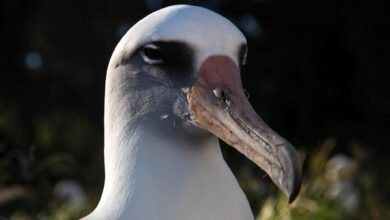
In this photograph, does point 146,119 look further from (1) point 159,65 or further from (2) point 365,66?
(2) point 365,66

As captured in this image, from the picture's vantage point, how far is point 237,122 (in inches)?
83.5

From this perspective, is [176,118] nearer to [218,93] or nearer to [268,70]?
[218,93]

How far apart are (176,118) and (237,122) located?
0.60 ft

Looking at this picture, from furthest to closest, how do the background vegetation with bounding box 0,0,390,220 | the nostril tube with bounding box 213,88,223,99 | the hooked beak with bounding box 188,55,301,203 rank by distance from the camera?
the background vegetation with bounding box 0,0,390,220 → the nostril tube with bounding box 213,88,223,99 → the hooked beak with bounding box 188,55,301,203

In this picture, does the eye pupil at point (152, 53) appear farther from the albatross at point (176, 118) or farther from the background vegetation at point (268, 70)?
the background vegetation at point (268, 70)

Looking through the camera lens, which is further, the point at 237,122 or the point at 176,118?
the point at 176,118

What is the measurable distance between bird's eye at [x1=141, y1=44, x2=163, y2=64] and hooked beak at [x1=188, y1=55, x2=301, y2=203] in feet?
0.32

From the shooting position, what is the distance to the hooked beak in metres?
2.00

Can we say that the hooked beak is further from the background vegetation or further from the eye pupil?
the background vegetation

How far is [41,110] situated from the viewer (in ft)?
40.2

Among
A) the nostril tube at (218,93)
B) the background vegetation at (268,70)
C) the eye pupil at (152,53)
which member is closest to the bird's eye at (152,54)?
the eye pupil at (152,53)

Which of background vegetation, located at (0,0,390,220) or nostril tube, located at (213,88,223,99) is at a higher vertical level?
nostril tube, located at (213,88,223,99)

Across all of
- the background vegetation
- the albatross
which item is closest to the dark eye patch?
the albatross

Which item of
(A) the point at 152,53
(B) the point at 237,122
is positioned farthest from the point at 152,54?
(B) the point at 237,122
